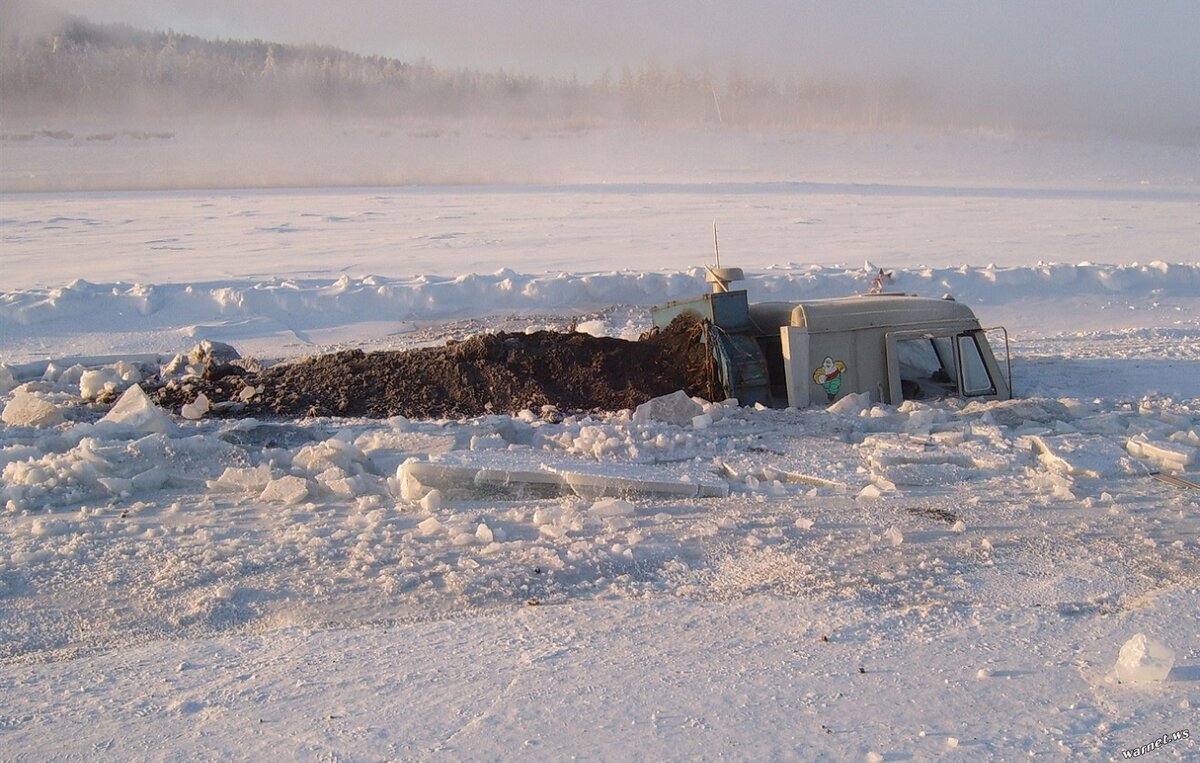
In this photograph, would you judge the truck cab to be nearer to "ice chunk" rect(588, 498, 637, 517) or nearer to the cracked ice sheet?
"ice chunk" rect(588, 498, 637, 517)

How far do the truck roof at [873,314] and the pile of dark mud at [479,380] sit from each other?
92 centimetres

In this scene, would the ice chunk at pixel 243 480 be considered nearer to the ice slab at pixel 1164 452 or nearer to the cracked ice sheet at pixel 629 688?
the cracked ice sheet at pixel 629 688

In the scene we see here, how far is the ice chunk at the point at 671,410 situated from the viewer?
8648 millimetres

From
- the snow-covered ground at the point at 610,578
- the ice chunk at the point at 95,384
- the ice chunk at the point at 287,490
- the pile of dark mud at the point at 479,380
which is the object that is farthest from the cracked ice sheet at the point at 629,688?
the ice chunk at the point at 95,384

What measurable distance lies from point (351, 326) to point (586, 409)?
7611mm

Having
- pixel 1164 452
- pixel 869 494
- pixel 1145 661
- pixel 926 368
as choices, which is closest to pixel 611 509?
pixel 869 494

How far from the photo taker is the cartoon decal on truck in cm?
930

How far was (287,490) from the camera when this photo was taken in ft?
21.9

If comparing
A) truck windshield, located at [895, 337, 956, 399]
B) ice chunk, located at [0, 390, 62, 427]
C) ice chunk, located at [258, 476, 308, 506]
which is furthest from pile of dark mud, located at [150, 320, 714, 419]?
ice chunk, located at [258, 476, 308, 506]

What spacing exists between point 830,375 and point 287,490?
481cm

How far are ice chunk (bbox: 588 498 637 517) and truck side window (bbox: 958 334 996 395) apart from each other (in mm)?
4486

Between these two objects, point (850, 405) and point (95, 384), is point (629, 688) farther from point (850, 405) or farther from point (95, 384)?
point (95, 384)

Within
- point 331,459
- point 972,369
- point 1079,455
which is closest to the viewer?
point 331,459

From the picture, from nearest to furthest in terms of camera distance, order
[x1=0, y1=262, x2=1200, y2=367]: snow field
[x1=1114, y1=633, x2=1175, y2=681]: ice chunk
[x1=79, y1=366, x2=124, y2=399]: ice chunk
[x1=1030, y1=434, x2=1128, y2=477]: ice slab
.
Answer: [x1=1114, y1=633, x2=1175, y2=681]: ice chunk → [x1=1030, y1=434, x2=1128, y2=477]: ice slab → [x1=79, y1=366, x2=124, y2=399]: ice chunk → [x1=0, y1=262, x2=1200, y2=367]: snow field
